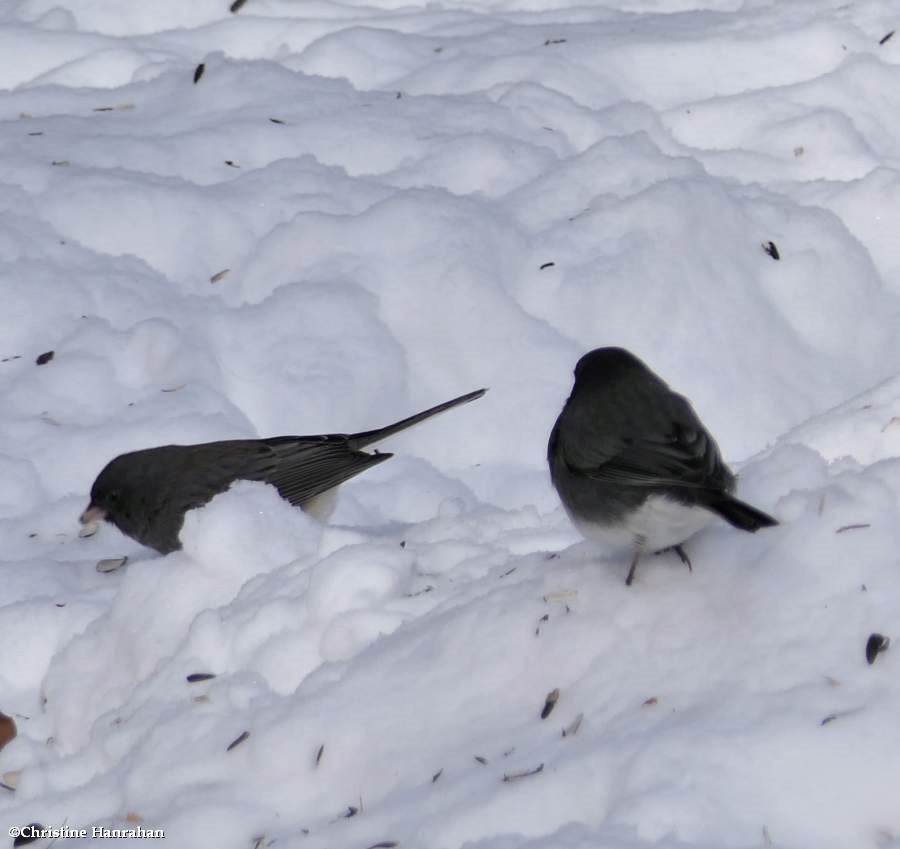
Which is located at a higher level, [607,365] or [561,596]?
[607,365]

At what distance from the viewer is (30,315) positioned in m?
5.06

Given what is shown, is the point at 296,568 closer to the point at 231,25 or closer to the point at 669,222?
the point at 669,222

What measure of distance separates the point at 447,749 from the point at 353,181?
341 cm

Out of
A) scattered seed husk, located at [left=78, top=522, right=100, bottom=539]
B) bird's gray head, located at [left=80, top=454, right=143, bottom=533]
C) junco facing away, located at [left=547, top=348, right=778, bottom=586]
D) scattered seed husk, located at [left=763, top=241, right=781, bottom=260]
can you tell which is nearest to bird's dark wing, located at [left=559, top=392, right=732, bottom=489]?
junco facing away, located at [left=547, top=348, right=778, bottom=586]

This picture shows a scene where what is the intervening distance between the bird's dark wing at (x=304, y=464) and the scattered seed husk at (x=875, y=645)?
213cm

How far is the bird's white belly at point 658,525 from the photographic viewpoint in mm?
2793

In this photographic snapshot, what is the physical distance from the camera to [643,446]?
2963 millimetres

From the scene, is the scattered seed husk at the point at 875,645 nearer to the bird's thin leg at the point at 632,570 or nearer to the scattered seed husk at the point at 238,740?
the bird's thin leg at the point at 632,570

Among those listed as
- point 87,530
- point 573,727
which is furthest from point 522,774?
point 87,530

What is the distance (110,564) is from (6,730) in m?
0.91

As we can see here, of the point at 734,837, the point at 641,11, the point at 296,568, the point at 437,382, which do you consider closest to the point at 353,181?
the point at 437,382

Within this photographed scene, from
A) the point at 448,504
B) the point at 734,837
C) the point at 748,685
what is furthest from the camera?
the point at 448,504

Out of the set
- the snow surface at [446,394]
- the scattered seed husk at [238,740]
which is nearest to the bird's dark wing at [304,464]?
the snow surface at [446,394]

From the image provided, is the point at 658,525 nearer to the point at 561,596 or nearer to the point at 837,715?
the point at 561,596
